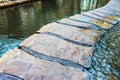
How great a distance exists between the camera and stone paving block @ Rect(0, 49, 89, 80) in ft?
14.1

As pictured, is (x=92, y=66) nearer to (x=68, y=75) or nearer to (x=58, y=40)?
(x=68, y=75)

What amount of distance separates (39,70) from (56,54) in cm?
105

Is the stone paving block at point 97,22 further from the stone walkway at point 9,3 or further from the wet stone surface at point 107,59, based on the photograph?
the stone walkway at point 9,3

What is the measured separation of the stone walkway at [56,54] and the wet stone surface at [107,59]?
18 centimetres

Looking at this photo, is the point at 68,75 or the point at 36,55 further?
the point at 36,55

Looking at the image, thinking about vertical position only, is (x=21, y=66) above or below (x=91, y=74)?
above

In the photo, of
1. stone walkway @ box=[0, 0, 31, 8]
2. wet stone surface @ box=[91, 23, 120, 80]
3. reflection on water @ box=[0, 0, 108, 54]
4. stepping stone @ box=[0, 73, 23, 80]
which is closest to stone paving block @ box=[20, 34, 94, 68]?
wet stone surface @ box=[91, 23, 120, 80]

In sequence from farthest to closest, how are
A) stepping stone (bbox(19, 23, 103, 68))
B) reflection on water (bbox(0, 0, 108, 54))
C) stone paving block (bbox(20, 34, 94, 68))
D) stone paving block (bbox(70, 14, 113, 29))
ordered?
stone paving block (bbox(70, 14, 113, 29)) < reflection on water (bbox(0, 0, 108, 54)) < stepping stone (bbox(19, 23, 103, 68)) < stone paving block (bbox(20, 34, 94, 68))

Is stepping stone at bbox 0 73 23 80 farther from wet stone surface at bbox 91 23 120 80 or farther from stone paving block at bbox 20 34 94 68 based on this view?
wet stone surface at bbox 91 23 120 80

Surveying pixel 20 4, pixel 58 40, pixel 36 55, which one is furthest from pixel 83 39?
pixel 20 4

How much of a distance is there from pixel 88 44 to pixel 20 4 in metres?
9.89

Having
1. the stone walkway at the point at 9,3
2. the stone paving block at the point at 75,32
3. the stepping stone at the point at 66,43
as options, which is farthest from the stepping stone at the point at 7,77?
the stone walkway at the point at 9,3

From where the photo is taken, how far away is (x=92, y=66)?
5.11 m

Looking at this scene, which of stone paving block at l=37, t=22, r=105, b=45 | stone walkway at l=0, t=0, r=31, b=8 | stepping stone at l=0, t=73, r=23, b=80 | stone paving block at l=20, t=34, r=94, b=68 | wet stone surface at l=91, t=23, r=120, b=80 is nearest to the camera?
stepping stone at l=0, t=73, r=23, b=80
